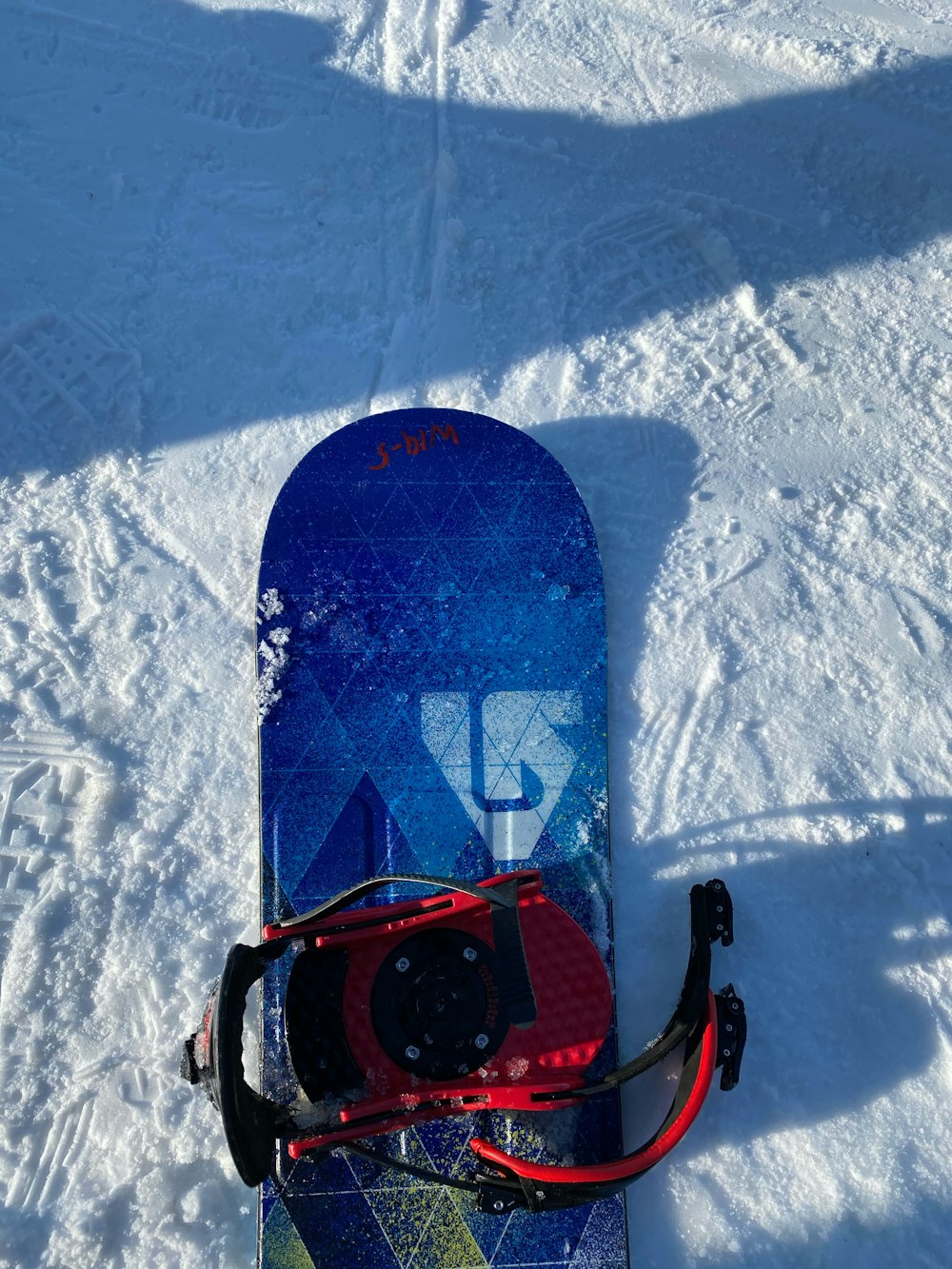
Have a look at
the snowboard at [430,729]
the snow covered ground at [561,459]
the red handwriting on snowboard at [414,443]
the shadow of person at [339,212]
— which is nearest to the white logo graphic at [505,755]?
the snowboard at [430,729]

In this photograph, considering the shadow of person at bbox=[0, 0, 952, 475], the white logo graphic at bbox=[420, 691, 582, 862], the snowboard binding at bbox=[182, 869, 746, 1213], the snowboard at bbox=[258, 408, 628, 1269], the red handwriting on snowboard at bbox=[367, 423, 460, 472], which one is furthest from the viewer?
the shadow of person at bbox=[0, 0, 952, 475]

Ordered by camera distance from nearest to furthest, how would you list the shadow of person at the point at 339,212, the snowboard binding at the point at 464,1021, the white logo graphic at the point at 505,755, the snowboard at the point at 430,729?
the snowboard binding at the point at 464,1021 → the snowboard at the point at 430,729 → the white logo graphic at the point at 505,755 → the shadow of person at the point at 339,212

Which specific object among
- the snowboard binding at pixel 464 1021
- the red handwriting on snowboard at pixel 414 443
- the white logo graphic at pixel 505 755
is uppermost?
the red handwriting on snowboard at pixel 414 443

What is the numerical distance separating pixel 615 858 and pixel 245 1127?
3.06 ft

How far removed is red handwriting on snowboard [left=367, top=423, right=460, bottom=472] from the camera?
87.3 inches

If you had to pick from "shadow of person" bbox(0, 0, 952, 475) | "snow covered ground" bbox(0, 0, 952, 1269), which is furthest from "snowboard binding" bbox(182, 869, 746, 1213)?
"shadow of person" bbox(0, 0, 952, 475)

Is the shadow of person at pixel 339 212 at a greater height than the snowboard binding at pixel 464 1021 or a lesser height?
greater

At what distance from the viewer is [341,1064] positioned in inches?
72.8

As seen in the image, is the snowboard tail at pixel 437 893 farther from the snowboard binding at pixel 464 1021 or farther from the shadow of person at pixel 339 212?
the shadow of person at pixel 339 212

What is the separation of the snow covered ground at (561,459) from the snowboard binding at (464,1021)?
0.16m

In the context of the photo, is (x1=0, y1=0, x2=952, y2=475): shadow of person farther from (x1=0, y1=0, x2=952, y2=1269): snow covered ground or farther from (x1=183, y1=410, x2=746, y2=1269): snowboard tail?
(x1=183, y1=410, x2=746, y2=1269): snowboard tail

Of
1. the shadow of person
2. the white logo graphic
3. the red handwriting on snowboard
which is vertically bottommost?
the white logo graphic

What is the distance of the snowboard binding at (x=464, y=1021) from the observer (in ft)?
5.66

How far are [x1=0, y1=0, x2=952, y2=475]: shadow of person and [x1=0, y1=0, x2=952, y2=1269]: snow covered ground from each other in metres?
0.01
